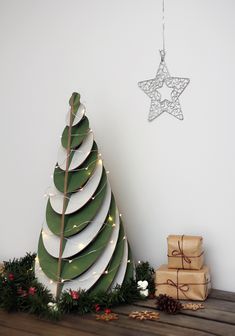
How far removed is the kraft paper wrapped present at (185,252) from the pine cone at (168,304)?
0.43 ft

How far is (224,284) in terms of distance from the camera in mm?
1545

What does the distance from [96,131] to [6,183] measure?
0.59 metres

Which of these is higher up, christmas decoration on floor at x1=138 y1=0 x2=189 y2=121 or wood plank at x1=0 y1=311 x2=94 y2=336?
christmas decoration on floor at x1=138 y1=0 x2=189 y2=121

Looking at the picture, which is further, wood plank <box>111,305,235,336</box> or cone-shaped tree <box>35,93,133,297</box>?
cone-shaped tree <box>35,93,133,297</box>

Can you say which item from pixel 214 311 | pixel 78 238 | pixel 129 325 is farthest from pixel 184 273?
pixel 78 238

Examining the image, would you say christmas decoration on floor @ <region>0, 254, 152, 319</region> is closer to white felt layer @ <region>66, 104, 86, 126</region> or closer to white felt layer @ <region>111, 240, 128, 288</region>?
white felt layer @ <region>111, 240, 128, 288</region>

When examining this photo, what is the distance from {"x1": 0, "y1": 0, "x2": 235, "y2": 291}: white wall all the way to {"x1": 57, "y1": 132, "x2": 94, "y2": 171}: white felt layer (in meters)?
0.26

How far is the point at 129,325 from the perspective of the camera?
4.07 ft

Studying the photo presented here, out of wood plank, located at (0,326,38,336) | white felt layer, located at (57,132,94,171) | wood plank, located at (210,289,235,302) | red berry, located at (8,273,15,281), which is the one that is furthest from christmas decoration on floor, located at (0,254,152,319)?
white felt layer, located at (57,132,94,171)

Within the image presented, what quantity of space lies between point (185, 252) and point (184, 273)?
0.07m

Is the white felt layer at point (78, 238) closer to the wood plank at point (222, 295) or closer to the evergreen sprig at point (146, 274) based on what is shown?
the evergreen sprig at point (146, 274)

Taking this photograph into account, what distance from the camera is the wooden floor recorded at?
3.88 ft

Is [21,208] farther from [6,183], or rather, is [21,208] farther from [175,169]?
[175,169]

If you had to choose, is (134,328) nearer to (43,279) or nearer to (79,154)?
(43,279)
